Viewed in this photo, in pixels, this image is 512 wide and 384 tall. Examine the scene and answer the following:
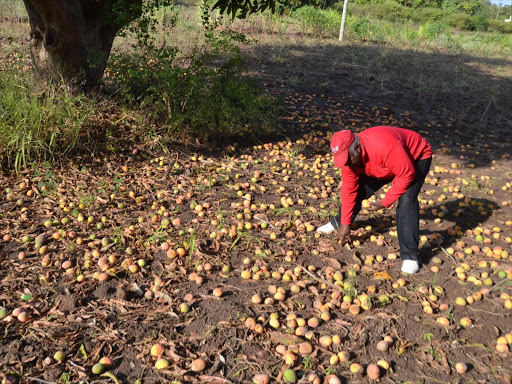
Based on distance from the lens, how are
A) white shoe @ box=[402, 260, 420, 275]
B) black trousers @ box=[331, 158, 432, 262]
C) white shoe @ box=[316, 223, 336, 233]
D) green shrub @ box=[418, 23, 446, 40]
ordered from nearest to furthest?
black trousers @ box=[331, 158, 432, 262] → white shoe @ box=[402, 260, 420, 275] → white shoe @ box=[316, 223, 336, 233] → green shrub @ box=[418, 23, 446, 40]

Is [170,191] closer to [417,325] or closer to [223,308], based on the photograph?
[223,308]

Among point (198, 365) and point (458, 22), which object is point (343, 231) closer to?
point (198, 365)

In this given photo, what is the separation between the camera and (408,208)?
3.21 m

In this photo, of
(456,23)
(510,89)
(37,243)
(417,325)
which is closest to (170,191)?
(37,243)

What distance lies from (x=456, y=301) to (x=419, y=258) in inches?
18.7

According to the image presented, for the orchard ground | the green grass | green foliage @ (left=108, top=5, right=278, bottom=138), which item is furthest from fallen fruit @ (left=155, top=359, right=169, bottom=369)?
the green grass

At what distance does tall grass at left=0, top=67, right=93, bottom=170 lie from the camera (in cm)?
435

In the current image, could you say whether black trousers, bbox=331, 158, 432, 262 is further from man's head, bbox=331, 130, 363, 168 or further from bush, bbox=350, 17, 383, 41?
bush, bbox=350, 17, 383, 41

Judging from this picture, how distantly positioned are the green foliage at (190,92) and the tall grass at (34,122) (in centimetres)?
74

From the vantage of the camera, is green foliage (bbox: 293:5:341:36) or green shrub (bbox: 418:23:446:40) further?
green shrub (bbox: 418:23:446:40)

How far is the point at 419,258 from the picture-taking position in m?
3.45

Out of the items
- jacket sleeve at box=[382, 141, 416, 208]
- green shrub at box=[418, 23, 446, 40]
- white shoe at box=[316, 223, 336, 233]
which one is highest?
green shrub at box=[418, 23, 446, 40]

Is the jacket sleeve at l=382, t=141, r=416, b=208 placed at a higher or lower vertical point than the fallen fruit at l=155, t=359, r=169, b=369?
higher

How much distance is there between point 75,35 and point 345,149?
3924 mm
